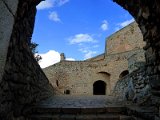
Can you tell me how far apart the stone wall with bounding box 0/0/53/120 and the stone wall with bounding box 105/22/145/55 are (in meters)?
21.0

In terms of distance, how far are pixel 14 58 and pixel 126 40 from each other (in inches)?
919

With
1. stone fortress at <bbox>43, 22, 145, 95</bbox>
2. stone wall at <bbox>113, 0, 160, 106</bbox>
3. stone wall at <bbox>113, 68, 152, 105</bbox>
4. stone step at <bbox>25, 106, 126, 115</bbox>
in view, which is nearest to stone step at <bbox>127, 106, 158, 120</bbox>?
stone step at <bbox>25, 106, 126, 115</bbox>

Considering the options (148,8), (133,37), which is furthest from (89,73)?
(148,8)

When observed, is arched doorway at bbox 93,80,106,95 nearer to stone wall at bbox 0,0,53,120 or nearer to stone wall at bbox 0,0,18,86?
stone wall at bbox 0,0,53,120

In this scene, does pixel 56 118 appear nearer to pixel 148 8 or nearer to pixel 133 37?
pixel 148 8

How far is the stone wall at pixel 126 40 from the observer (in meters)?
24.3

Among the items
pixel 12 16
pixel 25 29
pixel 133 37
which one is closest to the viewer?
pixel 12 16

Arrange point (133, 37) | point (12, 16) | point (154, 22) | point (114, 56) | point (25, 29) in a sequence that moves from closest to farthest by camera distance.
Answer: point (12, 16) < point (154, 22) < point (25, 29) < point (114, 56) < point (133, 37)

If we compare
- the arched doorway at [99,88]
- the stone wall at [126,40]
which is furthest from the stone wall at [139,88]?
the stone wall at [126,40]

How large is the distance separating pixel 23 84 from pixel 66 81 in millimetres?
17874

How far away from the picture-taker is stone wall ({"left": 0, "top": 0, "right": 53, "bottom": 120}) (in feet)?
7.36

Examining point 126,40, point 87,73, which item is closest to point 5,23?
point 87,73

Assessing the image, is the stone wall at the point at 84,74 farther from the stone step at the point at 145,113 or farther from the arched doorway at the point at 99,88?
the stone step at the point at 145,113

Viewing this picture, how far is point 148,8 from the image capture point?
2812 millimetres
